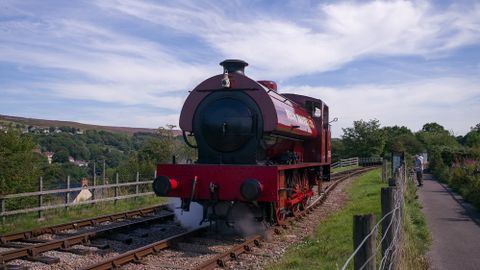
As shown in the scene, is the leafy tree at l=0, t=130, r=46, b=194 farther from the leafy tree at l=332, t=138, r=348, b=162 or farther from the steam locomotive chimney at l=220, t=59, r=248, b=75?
the leafy tree at l=332, t=138, r=348, b=162

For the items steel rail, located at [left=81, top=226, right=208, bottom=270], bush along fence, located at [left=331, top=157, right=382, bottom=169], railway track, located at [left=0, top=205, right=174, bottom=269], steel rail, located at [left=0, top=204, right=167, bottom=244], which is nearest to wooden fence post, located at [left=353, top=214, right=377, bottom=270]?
steel rail, located at [left=81, top=226, right=208, bottom=270]

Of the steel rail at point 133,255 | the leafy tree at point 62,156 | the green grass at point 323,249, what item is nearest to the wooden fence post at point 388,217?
the green grass at point 323,249

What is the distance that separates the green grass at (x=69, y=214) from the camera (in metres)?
12.3

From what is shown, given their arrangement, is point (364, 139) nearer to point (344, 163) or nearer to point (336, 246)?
point (344, 163)

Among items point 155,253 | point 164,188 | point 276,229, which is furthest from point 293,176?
point 155,253

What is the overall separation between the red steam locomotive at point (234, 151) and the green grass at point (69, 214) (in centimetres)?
440

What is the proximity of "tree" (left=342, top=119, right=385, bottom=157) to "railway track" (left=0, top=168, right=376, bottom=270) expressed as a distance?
203 feet

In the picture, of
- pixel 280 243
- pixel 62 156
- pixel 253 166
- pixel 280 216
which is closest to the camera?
pixel 253 166

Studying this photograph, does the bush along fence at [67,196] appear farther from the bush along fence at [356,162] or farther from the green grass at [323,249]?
the bush along fence at [356,162]

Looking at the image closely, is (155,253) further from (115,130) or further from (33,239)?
(115,130)

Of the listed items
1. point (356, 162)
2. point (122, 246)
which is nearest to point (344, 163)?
point (356, 162)

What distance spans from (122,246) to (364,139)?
216ft

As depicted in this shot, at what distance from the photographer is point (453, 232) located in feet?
35.2

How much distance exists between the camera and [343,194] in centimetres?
2094
